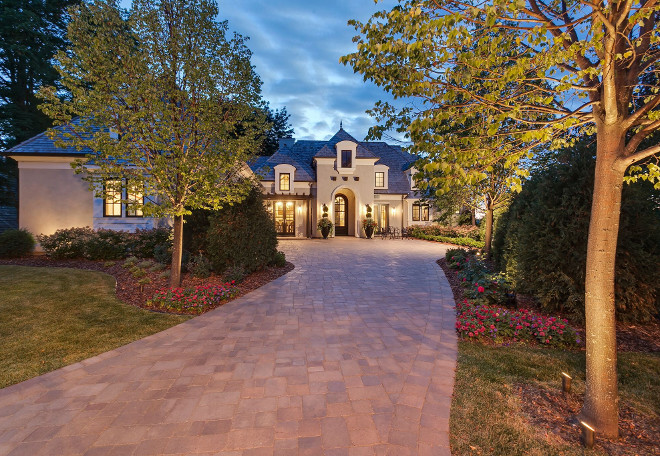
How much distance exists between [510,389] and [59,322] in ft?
23.8

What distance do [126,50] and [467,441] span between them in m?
8.44

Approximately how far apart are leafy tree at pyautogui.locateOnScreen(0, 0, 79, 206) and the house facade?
12.8m

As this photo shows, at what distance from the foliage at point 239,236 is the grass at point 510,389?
6159 millimetres

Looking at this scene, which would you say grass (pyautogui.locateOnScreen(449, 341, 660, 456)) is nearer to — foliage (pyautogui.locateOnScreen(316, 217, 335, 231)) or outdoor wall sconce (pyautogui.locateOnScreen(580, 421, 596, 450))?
outdoor wall sconce (pyautogui.locateOnScreen(580, 421, 596, 450))

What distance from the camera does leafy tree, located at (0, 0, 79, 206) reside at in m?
15.7

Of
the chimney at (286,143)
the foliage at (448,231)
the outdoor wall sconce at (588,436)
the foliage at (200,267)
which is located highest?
the chimney at (286,143)

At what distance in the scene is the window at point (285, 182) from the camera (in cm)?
2216

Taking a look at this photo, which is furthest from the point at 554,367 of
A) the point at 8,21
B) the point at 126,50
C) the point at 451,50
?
the point at 8,21

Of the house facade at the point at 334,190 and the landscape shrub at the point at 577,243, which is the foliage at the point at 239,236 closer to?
the landscape shrub at the point at 577,243

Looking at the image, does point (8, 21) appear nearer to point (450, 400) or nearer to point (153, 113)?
Answer: point (153, 113)

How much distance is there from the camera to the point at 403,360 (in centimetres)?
400

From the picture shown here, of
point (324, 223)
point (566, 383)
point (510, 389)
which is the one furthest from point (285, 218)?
point (566, 383)

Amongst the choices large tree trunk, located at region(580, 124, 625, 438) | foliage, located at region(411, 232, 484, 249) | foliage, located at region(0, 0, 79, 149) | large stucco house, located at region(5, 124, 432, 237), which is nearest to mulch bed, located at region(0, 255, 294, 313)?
large stucco house, located at region(5, 124, 432, 237)

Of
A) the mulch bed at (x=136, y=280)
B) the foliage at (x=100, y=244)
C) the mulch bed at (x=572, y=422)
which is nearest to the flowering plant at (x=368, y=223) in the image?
the mulch bed at (x=136, y=280)
